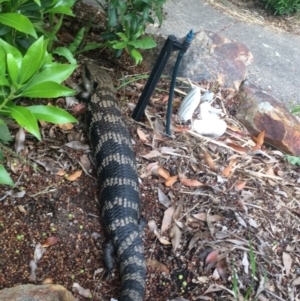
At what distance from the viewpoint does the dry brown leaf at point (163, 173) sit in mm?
3602

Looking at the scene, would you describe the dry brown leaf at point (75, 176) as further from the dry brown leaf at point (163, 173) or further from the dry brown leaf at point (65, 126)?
the dry brown leaf at point (163, 173)

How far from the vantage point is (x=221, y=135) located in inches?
162

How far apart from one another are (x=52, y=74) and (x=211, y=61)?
7.70 feet

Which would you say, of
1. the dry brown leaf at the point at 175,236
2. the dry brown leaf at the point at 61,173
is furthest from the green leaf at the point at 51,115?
the dry brown leaf at the point at 175,236

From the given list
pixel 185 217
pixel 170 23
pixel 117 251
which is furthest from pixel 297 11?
pixel 117 251

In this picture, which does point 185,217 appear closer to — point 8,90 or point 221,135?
point 221,135

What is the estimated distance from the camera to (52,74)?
2.49 m

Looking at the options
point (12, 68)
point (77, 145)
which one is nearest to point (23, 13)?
point (12, 68)

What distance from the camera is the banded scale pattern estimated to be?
303 centimetres

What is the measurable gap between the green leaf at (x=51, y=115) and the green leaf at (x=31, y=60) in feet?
0.58

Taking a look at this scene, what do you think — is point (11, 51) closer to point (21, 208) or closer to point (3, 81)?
point (3, 81)

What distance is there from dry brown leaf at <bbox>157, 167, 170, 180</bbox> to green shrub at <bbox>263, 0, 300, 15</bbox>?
4341 mm

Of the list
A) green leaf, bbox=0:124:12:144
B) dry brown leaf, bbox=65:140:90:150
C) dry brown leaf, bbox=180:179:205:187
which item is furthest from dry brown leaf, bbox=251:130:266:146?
green leaf, bbox=0:124:12:144

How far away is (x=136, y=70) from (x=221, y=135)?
39.5 inches
